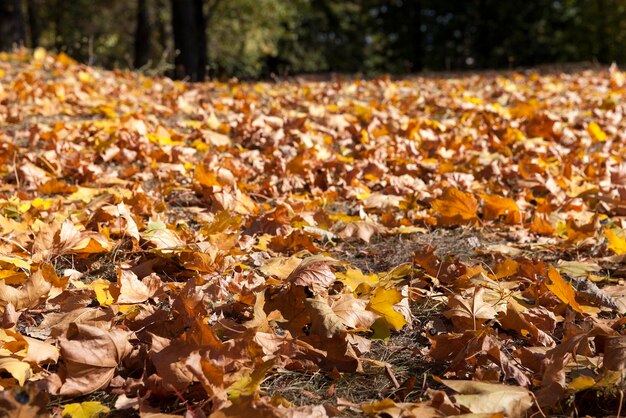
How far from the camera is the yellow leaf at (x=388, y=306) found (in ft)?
5.71

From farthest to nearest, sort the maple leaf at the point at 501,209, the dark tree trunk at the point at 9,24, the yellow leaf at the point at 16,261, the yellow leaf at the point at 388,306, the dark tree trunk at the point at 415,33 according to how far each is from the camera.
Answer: the dark tree trunk at the point at 415,33
the dark tree trunk at the point at 9,24
the maple leaf at the point at 501,209
the yellow leaf at the point at 16,261
the yellow leaf at the point at 388,306

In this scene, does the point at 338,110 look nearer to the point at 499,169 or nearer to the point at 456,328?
the point at 499,169

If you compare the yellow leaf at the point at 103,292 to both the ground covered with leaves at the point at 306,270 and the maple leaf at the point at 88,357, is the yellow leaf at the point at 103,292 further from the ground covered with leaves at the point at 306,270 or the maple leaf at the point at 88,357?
the maple leaf at the point at 88,357

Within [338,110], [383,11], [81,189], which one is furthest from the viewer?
[383,11]

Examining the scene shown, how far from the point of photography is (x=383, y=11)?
18.3 metres

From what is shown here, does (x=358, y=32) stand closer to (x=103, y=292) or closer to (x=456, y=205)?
(x=456, y=205)

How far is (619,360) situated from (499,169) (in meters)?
2.23

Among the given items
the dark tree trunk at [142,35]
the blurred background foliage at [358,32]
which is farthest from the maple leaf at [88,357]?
the dark tree trunk at [142,35]

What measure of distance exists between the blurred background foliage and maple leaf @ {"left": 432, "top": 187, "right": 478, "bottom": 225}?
12.1 metres

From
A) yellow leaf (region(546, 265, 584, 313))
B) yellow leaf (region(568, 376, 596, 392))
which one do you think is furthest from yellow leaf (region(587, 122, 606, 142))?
yellow leaf (region(568, 376, 596, 392))

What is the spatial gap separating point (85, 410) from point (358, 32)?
62.1 feet

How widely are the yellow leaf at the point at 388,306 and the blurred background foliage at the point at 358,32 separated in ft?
42.4

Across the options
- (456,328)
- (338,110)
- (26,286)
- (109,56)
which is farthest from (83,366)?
(109,56)

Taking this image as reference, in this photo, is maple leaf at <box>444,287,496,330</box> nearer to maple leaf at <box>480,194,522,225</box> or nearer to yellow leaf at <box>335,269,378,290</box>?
yellow leaf at <box>335,269,378,290</box>
